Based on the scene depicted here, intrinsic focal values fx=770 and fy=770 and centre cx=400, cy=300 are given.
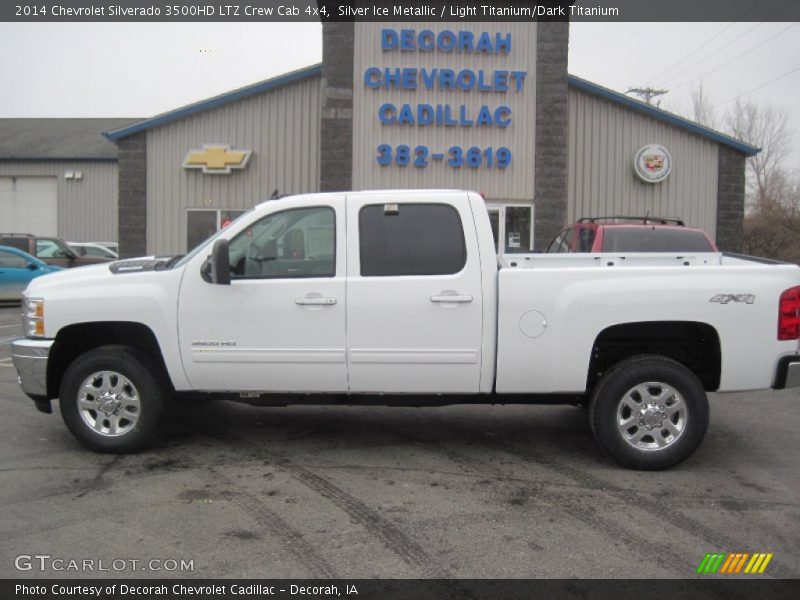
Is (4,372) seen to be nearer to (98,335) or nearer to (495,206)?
(98,335)

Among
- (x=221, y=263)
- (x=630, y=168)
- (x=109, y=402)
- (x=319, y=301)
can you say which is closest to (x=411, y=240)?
(x=319, y=301)

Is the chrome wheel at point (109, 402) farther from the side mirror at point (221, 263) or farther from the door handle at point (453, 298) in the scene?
the door handle at point (453, 298)

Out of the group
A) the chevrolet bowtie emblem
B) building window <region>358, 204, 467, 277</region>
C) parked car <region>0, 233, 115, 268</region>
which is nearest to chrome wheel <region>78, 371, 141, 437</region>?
building window <region>358, 204, 467, 277</region>

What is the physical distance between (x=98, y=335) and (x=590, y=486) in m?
3.82

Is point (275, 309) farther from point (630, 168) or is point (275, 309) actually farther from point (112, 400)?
point (630, 168)

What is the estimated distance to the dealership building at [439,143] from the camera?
16.5 metres

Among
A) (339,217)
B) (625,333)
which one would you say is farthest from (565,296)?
(339,217)

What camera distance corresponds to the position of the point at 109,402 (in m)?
5.74

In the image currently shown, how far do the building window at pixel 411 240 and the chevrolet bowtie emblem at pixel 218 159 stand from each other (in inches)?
484

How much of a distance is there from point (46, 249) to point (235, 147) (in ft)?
20.7

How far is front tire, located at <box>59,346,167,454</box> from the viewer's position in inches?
225

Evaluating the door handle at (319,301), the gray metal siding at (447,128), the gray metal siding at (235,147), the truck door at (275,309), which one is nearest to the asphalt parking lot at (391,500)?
the truck door at (275,309)
